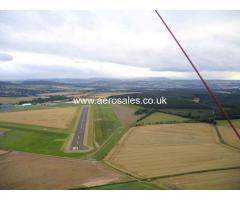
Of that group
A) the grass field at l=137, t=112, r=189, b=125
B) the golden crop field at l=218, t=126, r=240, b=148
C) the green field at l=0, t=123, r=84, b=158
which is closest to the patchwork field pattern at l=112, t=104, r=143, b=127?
the grass field at l=137, t=112, r=189, b=125

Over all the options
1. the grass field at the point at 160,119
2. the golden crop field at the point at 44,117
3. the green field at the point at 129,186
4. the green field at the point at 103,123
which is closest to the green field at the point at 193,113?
the grass field at the point at 160,119

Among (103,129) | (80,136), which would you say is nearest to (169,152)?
(80,136)

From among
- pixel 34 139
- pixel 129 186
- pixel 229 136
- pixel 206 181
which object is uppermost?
pixel 229 136

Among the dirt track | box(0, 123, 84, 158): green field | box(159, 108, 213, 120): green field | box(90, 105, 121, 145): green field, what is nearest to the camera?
the dirt track

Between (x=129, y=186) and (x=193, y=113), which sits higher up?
(x=193, y=113)

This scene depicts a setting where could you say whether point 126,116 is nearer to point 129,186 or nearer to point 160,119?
point 160,119

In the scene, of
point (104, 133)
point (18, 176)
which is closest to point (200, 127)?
point (104, 133)

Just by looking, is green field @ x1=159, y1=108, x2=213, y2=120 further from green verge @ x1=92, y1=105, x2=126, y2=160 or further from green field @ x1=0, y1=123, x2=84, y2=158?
green field @ x1=0, y1=123, x2=84, y2=158
